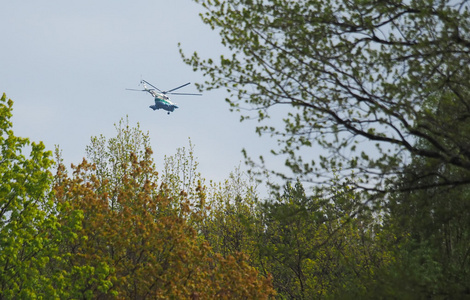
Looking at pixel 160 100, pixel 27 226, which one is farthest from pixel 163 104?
pixel 27 226

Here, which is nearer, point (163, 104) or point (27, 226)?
point (27, 226)

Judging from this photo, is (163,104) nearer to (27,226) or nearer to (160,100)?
(160,100)

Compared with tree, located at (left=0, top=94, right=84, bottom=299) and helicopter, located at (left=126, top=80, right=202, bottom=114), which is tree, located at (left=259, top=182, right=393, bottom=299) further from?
helicopter, located at (left=126, top=80, right=202, bottom=114)

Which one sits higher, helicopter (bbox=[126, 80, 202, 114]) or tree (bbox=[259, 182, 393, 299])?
helicopter (bbox=[126, 80, 202, 114])

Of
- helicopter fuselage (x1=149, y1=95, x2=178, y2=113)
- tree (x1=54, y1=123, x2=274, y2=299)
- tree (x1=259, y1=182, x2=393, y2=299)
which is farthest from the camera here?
helicopter fuselage (x1=149, y1=95, x2=178, y2=113)

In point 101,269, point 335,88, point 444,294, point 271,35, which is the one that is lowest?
point 444,294

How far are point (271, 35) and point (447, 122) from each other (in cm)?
332

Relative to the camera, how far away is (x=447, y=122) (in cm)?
946

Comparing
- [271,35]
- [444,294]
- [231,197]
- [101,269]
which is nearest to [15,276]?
[101,269]

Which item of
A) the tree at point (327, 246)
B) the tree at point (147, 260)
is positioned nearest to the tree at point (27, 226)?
the tree at point (147, 260)

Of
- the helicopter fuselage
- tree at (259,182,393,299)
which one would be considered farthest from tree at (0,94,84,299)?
the helicopter fuselage

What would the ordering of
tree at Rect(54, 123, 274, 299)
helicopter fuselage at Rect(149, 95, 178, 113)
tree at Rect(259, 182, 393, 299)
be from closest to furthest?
tree at Rect(259, 182, 393, 299) → tree at Rect(54, 123, 274, 299) → helicopter fuselage at Rect(149, 95, 178, 113)

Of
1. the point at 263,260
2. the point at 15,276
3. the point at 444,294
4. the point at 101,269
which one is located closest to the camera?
the point at 444,294

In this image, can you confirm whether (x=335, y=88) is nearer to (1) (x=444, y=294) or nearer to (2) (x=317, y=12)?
(2) (x=317, y=12)
